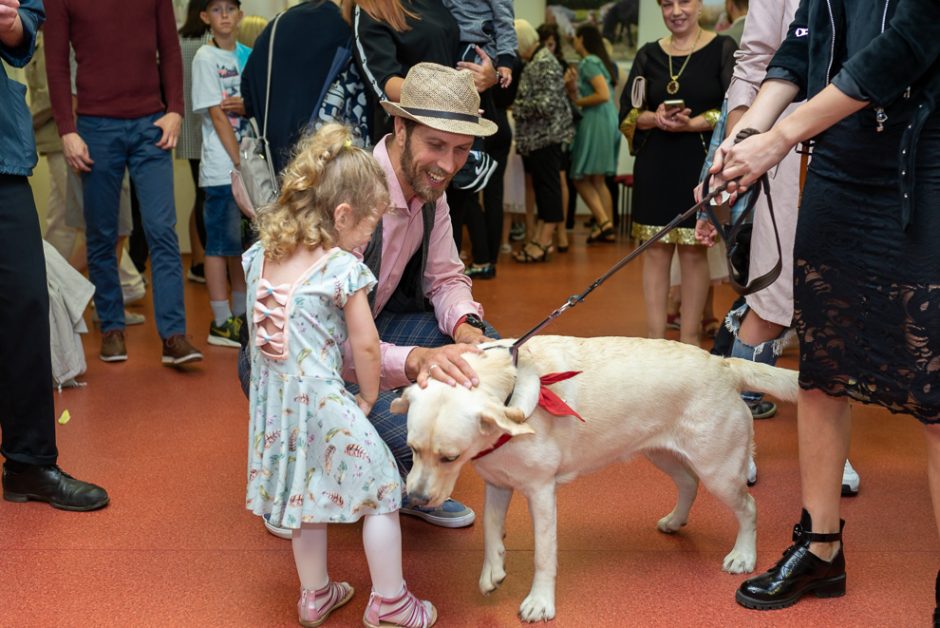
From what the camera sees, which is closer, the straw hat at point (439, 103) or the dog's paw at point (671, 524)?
the straw hat at point (439, 103)

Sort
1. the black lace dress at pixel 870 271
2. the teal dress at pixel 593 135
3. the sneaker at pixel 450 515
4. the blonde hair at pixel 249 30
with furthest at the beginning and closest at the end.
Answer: the teal dress at pixel 593 135 → the blonde hair at pixel 249 30 → the sneaker at pixel 450 515 → the black lace dress at pixel 870 271

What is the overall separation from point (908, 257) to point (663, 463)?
0.94 m

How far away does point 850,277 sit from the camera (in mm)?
2098

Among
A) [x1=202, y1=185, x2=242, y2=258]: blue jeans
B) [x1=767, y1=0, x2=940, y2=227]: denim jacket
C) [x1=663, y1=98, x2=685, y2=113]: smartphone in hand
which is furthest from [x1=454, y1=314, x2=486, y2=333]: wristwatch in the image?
[x1=202, y1=185, x2=242, y2=258]: blue jeans

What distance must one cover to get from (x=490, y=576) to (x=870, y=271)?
1.12 m

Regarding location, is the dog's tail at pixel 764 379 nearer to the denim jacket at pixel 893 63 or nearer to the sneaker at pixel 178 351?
the denim jacket at pixel 893 63

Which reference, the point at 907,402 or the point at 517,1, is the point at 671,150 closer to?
the point at 907,402

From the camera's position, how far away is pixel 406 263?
276 cm

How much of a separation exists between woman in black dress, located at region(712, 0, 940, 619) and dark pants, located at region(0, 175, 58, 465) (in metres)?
1.90

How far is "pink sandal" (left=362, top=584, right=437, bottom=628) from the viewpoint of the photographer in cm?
217

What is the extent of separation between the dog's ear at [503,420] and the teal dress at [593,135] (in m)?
6.49

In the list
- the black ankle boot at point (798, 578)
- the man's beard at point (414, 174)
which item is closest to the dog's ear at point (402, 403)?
the man's beard at point (414, 174)

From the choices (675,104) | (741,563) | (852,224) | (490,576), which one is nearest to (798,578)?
(741,563)

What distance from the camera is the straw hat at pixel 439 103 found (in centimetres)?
244
